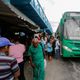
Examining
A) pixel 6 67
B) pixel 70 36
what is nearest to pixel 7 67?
pixel 6 67

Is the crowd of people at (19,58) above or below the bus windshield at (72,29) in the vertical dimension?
below

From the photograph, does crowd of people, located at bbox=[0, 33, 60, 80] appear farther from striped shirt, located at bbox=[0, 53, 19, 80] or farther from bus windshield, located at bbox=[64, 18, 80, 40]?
bus windshield, located at bbox=[64, 18, 80, 40]

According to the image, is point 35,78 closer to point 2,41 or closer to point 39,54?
point 39,54

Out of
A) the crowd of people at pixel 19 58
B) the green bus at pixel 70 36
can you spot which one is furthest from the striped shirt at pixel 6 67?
the green bus at pixel 70 36

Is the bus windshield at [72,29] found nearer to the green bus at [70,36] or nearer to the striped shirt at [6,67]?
the green bus at [70,36]

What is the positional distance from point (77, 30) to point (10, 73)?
13448mm

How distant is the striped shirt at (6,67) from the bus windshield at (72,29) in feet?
43.3

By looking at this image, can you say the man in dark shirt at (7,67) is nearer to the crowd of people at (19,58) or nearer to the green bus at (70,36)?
the crowd of people at (19,58)

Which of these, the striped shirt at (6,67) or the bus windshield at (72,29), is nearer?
the striped shirt at (6,67)

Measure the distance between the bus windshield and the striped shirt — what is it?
13209 millimetres

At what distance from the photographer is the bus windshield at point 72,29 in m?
17.6

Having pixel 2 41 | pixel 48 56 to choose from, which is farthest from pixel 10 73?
pixel 48 56

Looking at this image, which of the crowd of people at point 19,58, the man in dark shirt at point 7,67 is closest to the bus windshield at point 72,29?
the crowd of people at point 19,58

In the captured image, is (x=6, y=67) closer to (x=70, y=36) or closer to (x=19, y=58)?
(x=19, y=58)
